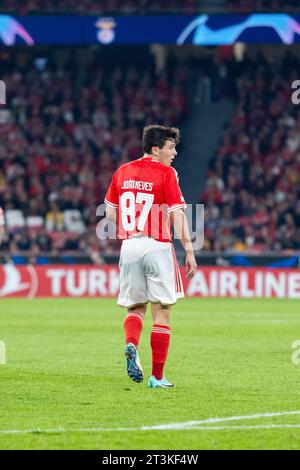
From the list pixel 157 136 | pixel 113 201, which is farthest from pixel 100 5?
pixel 157 136

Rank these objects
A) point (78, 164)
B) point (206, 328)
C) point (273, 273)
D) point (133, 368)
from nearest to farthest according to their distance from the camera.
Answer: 1. point (133, 368)
2. point (206, 328)
3. point (273, 273)
4. point (78, 164)

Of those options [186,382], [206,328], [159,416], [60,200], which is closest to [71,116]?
[60,200]

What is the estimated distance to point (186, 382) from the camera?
10633 mm

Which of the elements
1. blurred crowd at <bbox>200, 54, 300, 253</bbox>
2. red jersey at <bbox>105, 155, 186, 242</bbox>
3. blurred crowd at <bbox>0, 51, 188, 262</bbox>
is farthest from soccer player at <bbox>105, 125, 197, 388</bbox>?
blurred crowd at <bbox>0, 51, 188, 262</bbox>

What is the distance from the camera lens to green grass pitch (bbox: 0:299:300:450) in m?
7.54

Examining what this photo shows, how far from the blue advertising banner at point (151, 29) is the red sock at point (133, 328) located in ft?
67.7

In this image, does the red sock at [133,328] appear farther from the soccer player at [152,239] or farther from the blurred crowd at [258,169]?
the blurred crowd at [258,169]

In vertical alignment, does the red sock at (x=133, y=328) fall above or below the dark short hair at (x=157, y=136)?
below

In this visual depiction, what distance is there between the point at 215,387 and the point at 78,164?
23824 millimetres

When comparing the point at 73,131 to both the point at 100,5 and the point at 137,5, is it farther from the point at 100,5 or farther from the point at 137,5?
the point at 137,5

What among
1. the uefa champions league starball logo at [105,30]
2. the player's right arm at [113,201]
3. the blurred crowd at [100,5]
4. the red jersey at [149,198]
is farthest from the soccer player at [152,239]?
the blurred crowd at [100,5]

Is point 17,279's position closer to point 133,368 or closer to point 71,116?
point 71,116

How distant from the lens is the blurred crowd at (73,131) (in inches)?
1227

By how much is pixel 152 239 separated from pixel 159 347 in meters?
0.95
